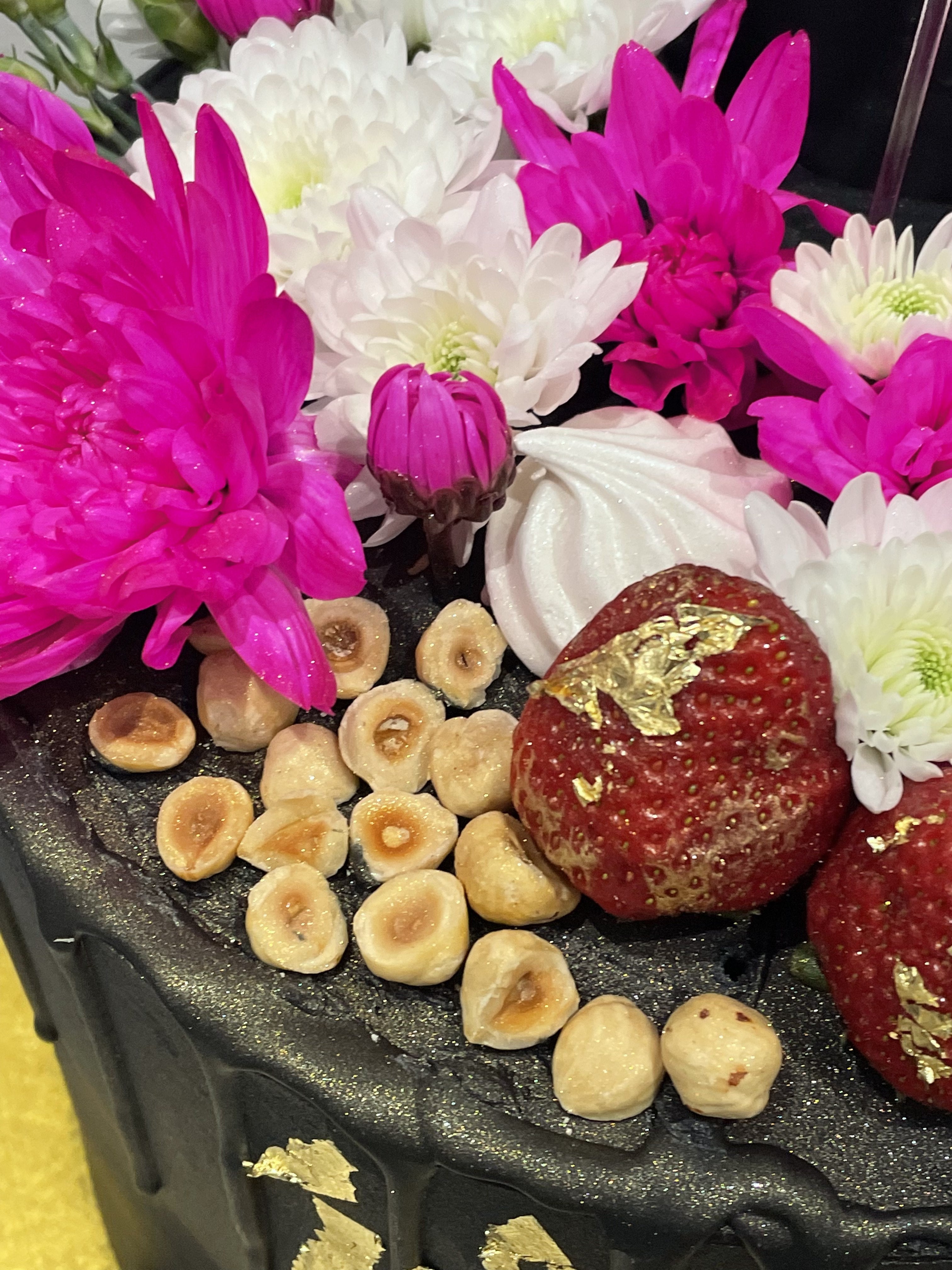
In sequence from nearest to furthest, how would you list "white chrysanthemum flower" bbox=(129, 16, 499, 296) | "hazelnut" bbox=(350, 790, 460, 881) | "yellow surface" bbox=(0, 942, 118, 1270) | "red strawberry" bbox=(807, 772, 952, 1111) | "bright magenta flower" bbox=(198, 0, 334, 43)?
1. "red strawberry" bbox=(807, 772, 952, 1111)
2. "hazelnut" bbox=(350, 790, 460, 881)
3. "white chrysanthemum flower" bbox=(129, 16, 499, 296)
4. "bright magenta flower" bbox=(198, 0, 334, 43)
5. "yellow surface" bbox=(0, 942, 118, 1270)

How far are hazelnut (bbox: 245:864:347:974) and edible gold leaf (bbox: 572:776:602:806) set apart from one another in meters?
0.15

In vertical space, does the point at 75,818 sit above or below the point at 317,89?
A: below

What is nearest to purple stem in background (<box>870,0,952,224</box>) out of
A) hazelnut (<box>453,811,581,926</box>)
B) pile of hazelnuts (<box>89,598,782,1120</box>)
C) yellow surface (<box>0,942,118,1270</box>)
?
pile of hazelnuts (<box>89,598,782,1120</box>)

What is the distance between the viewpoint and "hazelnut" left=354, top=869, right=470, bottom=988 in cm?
61

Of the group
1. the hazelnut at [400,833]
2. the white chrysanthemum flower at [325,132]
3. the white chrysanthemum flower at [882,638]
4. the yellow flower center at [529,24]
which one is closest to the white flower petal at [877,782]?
the white chrysanthemum flower at [882,638]

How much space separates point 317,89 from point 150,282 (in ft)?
0.75

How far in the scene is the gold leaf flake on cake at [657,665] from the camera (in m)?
0.56

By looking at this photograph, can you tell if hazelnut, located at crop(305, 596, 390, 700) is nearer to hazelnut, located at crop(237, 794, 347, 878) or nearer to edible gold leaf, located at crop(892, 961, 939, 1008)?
hazelnut, located at crop(237, 794, 347, 878)

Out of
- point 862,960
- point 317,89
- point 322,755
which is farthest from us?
point 317,89

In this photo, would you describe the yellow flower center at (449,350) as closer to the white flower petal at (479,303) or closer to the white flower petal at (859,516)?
the white flower petal at (479,303)

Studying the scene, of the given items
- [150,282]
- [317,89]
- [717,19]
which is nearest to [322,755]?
[150,282]

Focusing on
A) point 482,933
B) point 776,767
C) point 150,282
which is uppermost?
point 150,282

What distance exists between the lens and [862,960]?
1.84ft

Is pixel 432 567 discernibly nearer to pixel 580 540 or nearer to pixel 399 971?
pixel 580 540
